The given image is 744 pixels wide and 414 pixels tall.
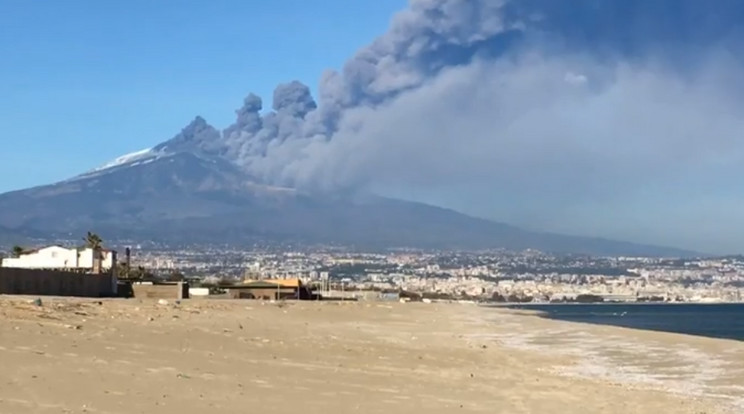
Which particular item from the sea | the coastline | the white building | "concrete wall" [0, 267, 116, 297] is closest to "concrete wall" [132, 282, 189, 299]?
"concrete wall" [0, 267, 116, 297]

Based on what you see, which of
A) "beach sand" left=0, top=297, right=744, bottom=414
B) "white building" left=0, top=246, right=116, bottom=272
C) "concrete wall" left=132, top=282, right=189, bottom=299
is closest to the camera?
"beach sand" left=0, top=297, right=744, bottom=414

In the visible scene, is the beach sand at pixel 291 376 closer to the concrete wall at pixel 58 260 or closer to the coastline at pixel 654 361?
the coastline at pixel 654 361

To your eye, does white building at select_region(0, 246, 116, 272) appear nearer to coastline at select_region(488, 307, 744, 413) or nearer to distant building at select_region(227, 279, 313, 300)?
distant building at select_region(227, 279, 313, 300)

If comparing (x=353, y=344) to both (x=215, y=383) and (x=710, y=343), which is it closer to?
(x=215, y=383)

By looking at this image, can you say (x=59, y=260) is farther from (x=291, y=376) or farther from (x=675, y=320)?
(x=291, y=376)

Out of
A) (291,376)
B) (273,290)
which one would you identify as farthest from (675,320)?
(291,376)

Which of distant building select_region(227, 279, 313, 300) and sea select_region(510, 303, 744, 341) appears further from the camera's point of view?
distant building select_region(227, 279, 313, 300)

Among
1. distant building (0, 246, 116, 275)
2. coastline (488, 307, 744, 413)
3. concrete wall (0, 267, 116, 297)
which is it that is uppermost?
distant building (0, 246, 116, 275)

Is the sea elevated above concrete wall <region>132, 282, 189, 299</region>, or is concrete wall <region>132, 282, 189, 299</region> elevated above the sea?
concrete wall <region>132, 282, 189, 299</region>

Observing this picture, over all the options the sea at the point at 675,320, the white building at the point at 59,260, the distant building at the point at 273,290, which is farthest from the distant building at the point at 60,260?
the sea at the point at 675,320
